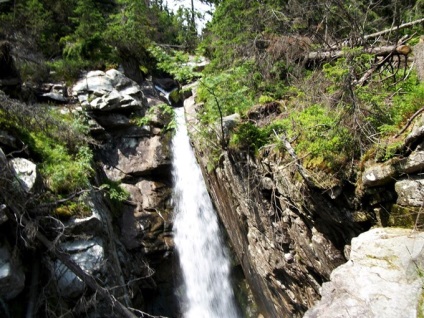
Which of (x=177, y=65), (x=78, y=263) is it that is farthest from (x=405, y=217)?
(x=78, y=263)

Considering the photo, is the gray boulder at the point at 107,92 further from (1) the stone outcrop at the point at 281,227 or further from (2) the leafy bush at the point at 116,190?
(1) the stone outcrop at the point at 281,227

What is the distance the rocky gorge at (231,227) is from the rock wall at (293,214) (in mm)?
22

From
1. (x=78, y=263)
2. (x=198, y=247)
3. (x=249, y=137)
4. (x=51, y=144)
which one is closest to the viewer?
(x=249, y=137)

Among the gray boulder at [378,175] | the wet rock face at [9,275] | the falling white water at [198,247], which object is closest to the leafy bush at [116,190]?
the falling white water at [198,247]

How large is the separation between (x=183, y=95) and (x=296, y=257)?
34.9 ft

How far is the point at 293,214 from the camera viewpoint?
19.2ft

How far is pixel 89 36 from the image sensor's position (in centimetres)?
1415

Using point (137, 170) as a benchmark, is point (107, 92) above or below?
above

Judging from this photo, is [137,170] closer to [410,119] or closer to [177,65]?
[177,65]

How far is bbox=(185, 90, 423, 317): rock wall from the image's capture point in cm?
416

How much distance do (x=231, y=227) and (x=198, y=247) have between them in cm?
206

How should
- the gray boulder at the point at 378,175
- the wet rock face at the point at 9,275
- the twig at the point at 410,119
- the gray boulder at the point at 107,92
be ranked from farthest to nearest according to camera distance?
the gray boulder at the point at 107,92 < the wet rock face at the point at 9,275 < the gray boulder at the point at 378,175 < the twig at the point at 410,119

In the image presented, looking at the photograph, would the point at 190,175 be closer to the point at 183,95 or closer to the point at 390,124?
the point at 183,95

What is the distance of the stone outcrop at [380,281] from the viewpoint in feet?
9.54
